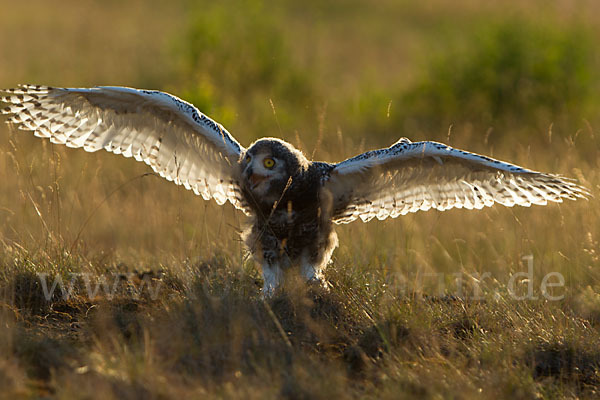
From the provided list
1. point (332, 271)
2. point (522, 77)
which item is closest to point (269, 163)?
point (332, 271)

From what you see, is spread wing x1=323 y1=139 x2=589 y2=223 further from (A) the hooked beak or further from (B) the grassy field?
(A) the hooked beak

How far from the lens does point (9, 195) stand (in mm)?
9094

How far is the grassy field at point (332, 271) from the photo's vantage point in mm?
4324

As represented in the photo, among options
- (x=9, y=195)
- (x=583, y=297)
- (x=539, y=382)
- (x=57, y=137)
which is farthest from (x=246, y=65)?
(x=539, y=382)

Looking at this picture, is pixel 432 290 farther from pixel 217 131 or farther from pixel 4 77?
pixel 4 77

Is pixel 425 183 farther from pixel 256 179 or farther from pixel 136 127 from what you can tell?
pixel 136 127

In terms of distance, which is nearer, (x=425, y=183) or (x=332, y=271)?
(x=332, y=271)

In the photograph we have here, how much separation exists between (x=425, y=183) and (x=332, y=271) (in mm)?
1243

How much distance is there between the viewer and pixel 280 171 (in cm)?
572

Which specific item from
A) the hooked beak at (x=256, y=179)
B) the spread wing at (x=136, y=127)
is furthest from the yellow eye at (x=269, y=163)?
the spread wing at (x=136, y=127)

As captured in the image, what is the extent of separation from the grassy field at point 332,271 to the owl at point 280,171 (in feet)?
0.97

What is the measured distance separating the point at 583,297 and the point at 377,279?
6.18 ft

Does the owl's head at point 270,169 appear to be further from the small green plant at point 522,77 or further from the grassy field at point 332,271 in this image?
the small green plant at point 522,77

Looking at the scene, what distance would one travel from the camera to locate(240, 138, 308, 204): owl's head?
571cm
